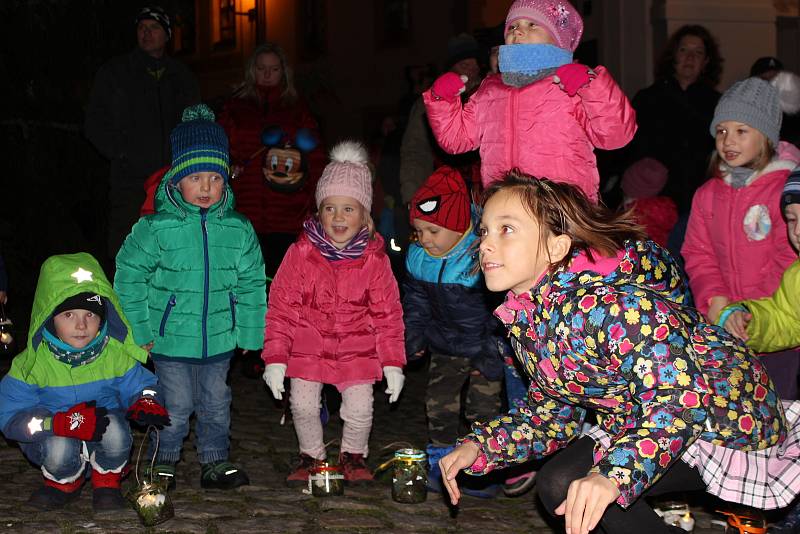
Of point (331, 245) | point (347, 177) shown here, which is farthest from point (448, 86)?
point (331, 245)

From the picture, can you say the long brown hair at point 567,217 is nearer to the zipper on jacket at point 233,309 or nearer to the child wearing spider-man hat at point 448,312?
the child wearing spider-man hat at point 448,312

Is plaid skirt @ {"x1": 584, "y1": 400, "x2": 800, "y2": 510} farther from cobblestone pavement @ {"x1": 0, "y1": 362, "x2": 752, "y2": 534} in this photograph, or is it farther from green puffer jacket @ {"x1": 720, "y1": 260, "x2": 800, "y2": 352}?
cobblestone pavement @ {"x1": 0, "y1": 362, "x2": 752, "y2": 534}

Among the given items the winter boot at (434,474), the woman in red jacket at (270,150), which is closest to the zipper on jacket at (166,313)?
the winter boot at (434,474)

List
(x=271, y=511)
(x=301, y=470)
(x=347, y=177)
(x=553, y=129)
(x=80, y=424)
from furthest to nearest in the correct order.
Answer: (x=347, y=177) < (x=301, y=470) < (x=271, y=511) < (x=80, y=424) < (x=553, y=129)

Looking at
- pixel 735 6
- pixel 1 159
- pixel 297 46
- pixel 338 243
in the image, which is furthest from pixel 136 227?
pixel 297 46

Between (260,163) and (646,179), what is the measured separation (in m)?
2.64

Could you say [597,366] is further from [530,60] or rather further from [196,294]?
[196,294]

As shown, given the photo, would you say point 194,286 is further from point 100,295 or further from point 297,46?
point 297,46

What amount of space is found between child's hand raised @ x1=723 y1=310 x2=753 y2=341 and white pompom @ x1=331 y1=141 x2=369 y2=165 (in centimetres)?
237

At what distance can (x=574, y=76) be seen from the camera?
15.3ft

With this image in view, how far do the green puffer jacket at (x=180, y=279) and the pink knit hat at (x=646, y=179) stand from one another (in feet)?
9.46

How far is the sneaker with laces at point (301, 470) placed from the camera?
559 cm

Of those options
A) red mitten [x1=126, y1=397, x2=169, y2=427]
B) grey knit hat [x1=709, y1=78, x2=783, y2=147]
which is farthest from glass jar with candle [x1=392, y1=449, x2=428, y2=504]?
grey knit hat [x1=709, y1=78, x2=783, y2=147]

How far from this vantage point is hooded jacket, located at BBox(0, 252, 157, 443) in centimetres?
512
